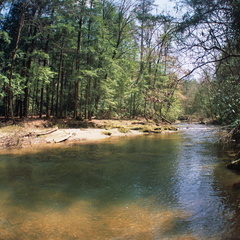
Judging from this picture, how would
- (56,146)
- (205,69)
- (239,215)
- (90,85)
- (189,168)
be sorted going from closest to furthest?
(239,215) < (205,69) < (189,168) < (56,146) < (90,85)

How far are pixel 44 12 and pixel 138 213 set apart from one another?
21.2 metres

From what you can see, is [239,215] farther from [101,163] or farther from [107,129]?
[107,129]

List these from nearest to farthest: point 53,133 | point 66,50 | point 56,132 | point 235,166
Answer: point 235,166 → point 53,133 → point 56,132 → point 66,50

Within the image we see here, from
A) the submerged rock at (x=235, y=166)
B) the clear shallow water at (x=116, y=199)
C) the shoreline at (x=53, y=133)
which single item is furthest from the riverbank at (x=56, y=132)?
the submerged rock at (x=235, y=166)

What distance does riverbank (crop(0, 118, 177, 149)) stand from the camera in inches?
557

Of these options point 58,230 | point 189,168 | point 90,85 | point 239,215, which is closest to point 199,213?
point 239,215

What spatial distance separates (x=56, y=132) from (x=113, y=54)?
14732 mm

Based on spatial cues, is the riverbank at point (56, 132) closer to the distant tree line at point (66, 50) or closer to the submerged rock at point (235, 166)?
the distant tree line at point (66, 50)

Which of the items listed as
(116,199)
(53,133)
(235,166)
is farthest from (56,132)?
(235,166)

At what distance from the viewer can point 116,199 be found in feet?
20.3

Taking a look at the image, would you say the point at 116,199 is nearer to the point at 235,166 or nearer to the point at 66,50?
the point at 235,166

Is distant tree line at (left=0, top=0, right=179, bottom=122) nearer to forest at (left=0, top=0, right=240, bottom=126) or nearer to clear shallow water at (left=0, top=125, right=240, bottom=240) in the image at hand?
forest at (left=0, top=0, right=240, bottom=126)


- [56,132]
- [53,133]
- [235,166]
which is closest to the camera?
[235,166]

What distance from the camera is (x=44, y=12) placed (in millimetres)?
20375
